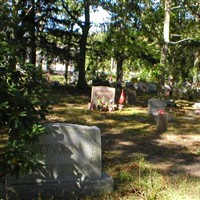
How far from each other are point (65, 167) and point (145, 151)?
3.78 meters

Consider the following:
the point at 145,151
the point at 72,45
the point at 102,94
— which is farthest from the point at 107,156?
the point at 72,45

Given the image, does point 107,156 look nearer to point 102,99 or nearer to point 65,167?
point 65,167

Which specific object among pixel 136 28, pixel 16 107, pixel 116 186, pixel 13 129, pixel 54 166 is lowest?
pixel 116 186

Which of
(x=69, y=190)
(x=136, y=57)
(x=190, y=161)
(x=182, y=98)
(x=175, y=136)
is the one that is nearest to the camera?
(x=69, y=190)

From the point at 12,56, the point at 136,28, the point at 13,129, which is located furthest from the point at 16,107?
the point at 136,28

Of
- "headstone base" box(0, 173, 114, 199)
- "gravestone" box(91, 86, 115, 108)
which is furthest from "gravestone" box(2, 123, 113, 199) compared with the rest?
"gravestone" box(91, 86, 115, 108)

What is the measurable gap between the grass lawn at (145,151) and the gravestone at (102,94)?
1.97 ft

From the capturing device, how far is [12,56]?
500 cm

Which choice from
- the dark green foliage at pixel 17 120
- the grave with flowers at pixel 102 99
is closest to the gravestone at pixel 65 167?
the dark green foliage at pixel 17 120

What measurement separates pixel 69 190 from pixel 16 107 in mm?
1975

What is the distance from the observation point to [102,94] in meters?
16.7

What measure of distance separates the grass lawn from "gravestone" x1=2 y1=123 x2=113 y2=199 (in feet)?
1.17

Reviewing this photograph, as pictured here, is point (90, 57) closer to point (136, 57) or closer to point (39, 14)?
point (39, 14)

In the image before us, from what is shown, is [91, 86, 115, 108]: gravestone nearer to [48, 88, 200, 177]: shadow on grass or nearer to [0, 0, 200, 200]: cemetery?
[0, 0, 200, 200]: cemetery
